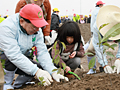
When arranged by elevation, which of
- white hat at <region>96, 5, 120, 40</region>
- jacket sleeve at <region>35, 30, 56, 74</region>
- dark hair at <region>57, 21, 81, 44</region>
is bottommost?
jacket sleeve at <region>35, 30, 56, 74</region>

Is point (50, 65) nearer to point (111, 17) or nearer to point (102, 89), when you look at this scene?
point (102, 89)

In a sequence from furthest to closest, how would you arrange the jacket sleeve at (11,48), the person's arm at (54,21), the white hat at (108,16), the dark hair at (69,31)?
1. the person's arm at (54,21)
2. the dark hair at (69,31)
3. the white hat at (108,16)
4. the jacket sleeve at (11,48)

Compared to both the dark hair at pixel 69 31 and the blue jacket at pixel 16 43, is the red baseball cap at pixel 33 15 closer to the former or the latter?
the blue jacket at pixel 16 43

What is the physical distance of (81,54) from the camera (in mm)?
2539

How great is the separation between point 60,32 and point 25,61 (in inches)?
31.6

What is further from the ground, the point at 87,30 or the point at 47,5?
the point at 47,5

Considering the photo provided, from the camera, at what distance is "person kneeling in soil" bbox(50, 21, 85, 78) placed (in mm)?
2311

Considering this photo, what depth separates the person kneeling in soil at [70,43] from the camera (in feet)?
7.58

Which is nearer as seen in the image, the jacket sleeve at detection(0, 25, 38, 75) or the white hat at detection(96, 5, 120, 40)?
the jacket sleeve at detection(0, 25, 38, 75)

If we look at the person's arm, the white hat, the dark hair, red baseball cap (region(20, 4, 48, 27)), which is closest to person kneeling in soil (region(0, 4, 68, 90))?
red baseball cap (region(20, 4, 48, 27))

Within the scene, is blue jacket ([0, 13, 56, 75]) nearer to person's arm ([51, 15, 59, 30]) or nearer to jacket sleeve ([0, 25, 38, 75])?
jacket sleeve ([0, 25, 38, 75])

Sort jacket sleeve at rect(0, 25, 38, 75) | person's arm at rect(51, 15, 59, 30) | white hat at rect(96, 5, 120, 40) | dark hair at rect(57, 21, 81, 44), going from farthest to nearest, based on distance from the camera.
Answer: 1. person's arm at rect(51, 15, 59, 30)
2. dark hair at rect(57, 21, 81, 44)
3. white hat at rect(96, 5, 120, 40)
4. jacket sleeve at rect(0, 25, 38, 75)

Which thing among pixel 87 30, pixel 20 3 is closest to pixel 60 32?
pixel 20 3

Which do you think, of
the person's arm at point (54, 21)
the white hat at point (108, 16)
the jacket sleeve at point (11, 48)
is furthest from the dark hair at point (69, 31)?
the person's arm at point (54, 21)
